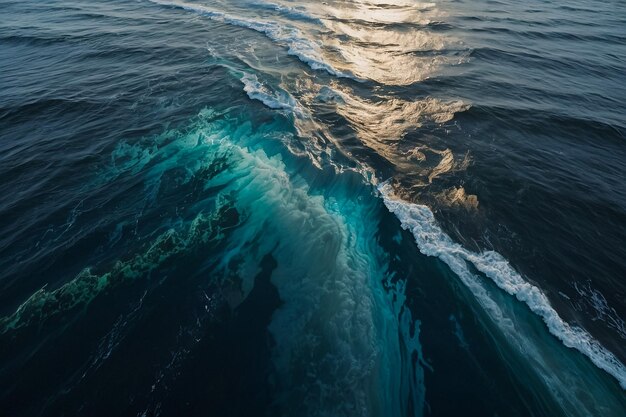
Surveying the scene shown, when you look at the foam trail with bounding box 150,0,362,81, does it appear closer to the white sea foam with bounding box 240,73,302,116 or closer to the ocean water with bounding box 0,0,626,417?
the ocean water with bounding box 0,0,626,417

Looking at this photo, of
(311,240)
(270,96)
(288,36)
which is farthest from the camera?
(288,36)

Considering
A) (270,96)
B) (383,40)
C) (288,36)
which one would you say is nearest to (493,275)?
(270,96)

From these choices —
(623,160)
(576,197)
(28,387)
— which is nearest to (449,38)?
(623,160)

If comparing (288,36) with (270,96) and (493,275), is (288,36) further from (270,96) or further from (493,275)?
(493,275)

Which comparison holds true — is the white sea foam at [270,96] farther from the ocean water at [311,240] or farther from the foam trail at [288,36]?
the foam trail at [288,36]

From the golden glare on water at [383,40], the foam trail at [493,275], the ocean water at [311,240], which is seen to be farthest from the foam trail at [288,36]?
the foam trail at [493,275]
